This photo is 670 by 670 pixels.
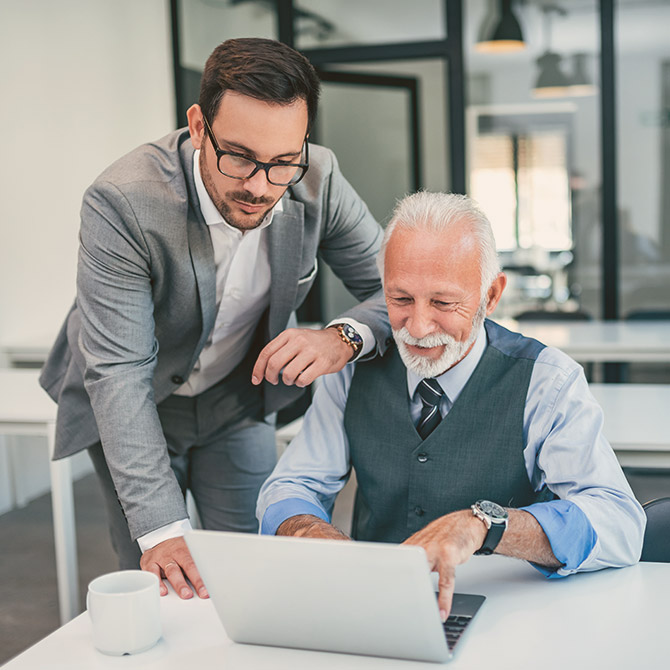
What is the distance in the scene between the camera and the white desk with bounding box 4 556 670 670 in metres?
1.07

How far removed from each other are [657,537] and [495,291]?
0.51 metres

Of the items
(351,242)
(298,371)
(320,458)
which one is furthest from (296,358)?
(351,242)

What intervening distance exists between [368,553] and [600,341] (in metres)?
2.98

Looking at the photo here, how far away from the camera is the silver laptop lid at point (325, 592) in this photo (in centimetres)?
97

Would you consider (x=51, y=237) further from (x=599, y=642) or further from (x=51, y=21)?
(x=599, y=642)

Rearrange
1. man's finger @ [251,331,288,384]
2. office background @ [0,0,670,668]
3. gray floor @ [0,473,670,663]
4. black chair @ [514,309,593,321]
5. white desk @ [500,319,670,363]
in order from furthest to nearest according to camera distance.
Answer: office background @ [0,0,670,668] → black chair @ [514,309,593,321] → white desk @ [500,319,670,363] → gray floor @ [0,473,670,663] → man's finger @ [251,331,288,384]

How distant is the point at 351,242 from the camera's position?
78.7 inches

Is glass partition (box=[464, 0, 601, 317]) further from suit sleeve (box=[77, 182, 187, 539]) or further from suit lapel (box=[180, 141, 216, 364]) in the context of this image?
suit sleeve (box=[77, 182, 187, 539])

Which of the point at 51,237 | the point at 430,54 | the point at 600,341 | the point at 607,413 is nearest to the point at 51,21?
the point at 51,237

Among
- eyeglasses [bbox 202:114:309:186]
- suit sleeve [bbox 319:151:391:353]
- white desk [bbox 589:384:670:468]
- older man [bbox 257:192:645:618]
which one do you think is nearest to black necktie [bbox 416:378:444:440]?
older man [bbox 257:192:645:618]

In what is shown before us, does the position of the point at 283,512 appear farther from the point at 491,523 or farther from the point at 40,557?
the point at 40,557

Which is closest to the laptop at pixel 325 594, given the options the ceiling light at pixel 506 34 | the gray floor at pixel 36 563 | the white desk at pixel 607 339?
the gray floor at pixel 36 563

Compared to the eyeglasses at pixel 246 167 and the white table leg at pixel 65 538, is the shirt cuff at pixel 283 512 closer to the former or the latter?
the eyeglasses at pixel 246 167

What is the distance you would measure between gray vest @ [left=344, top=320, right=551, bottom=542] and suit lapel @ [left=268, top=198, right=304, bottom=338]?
0.95 feet
